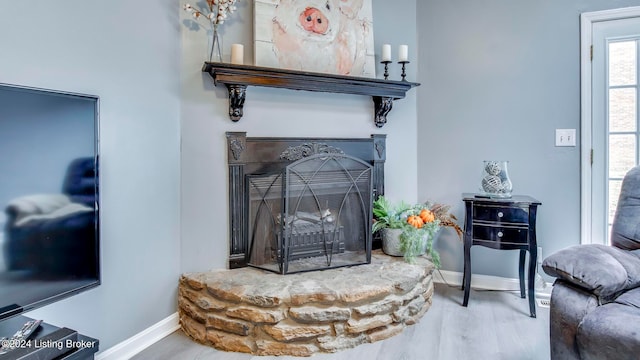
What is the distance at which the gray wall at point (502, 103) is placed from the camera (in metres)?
2.58

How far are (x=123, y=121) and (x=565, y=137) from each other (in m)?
2.88

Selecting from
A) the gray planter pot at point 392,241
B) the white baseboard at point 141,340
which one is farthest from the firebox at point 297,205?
the white baseboard at point 141,340

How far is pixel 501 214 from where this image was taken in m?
2.36

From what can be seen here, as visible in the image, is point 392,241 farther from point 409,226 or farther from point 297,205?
point 297,205

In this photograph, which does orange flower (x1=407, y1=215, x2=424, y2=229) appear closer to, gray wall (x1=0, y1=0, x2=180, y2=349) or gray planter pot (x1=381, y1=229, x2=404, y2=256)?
gray planter pot (x1=381, y1=229, x2=404, y2=256)

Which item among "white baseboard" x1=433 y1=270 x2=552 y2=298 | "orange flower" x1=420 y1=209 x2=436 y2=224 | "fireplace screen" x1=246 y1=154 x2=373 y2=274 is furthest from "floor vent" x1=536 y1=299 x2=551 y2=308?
"fireplace screen" x1=246 y1=154 x2=373 y2=274

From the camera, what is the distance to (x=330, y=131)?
2.65 meters

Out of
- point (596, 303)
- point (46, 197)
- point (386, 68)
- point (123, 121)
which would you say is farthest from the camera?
point (386, 68)

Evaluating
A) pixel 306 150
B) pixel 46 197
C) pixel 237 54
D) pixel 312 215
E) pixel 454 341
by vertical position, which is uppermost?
pixel 237 54

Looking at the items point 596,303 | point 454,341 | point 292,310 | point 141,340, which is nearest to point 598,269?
point 596,303

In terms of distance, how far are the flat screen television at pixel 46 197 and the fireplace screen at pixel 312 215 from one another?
3.67 feet

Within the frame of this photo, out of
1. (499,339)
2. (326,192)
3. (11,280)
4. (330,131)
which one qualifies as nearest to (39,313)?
(11,280)

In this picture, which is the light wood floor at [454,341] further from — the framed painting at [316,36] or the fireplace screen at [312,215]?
the framed painting at [316,36]

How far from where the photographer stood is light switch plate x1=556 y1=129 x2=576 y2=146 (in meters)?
2.55
